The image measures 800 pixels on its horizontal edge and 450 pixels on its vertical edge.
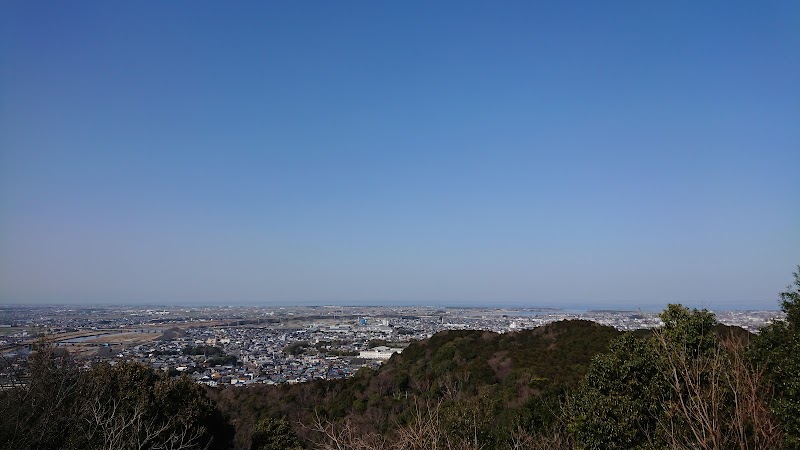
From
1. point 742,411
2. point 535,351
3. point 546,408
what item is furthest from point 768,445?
point 535,351

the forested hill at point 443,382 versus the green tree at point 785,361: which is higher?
the green tree at point 785,361

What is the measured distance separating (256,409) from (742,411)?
21.1 meters

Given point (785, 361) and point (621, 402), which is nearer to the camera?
point (785, 361)

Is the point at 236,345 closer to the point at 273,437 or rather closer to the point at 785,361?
the point at 273,437

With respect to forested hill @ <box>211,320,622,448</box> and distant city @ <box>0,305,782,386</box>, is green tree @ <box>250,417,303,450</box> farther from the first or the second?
distant city @ <box>0,305,782,386</box>

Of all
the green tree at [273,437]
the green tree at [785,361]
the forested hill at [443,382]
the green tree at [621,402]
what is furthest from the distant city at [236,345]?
the green tree at [621,402]

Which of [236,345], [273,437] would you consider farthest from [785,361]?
[236,345]

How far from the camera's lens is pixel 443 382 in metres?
23.2

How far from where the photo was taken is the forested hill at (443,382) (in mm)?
18828

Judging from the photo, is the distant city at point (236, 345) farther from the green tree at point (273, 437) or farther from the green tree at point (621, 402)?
the green tree at point (621, 402)

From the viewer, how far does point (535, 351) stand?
24578 millimetres

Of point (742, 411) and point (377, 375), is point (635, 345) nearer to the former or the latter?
point (742, 411)

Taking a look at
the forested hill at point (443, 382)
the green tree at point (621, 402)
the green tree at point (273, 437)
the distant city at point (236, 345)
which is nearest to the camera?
the green tree at point (621, 402)

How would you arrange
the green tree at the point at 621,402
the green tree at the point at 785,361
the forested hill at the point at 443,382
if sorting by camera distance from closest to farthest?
the green tree at the point at 785,361
the green tree at the point at 621,402
the forested hill at the point at 443,382
